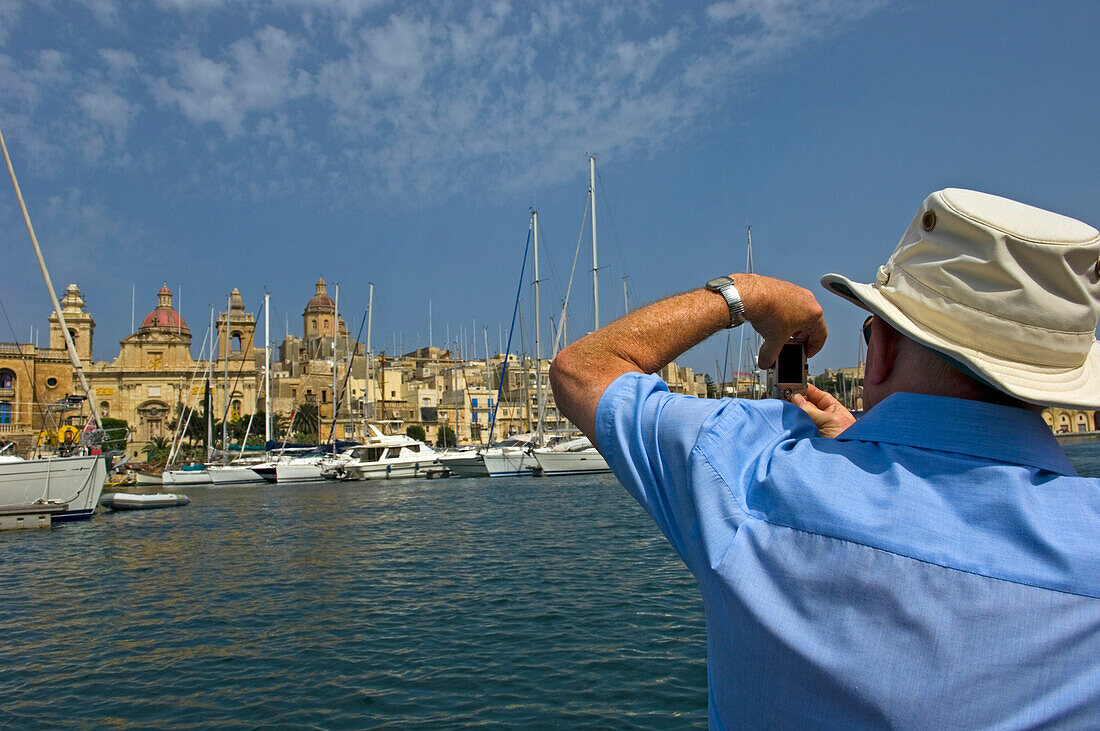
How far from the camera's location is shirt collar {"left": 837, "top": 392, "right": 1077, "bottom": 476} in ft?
3.40

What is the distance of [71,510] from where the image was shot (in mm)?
18094

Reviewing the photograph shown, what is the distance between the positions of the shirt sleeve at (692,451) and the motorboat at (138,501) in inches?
986

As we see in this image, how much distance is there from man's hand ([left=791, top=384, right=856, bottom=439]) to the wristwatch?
8.5 inches

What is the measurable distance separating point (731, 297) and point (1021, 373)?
0.51m

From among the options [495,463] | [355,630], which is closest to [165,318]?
[495,463]

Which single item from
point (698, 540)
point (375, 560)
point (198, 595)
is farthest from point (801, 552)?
point (375, 560)

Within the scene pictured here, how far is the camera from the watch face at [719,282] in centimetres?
145

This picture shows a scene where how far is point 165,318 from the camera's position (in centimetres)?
7362

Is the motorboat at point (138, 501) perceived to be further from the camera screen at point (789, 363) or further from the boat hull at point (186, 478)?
the camera screen at point (789, 363)

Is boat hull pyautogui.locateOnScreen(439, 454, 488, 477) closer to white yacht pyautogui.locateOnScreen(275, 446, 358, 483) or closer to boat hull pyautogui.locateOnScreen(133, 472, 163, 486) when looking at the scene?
white yacht pyautogui.locateOnScreen(275, 446, 358, 483)

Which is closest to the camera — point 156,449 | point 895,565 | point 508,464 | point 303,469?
point 895,565

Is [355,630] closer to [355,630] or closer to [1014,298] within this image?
[355,630]

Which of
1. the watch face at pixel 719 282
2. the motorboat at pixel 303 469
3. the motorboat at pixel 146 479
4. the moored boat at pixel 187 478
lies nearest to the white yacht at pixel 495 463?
the motorboat at pixel 303 469

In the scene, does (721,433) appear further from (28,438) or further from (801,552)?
(28,438)
